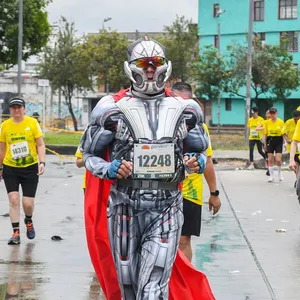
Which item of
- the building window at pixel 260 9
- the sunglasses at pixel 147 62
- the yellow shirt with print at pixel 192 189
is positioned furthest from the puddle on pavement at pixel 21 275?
the building window at pixel 260 9

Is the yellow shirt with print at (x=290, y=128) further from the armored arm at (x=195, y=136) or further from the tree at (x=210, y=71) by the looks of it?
the tree at (x=210, y=71)

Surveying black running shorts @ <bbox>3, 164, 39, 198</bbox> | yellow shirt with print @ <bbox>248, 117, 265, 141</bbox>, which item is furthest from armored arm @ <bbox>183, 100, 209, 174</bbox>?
yellow shirt with print @ <bbox>248, 117, 265, 141</bbox>

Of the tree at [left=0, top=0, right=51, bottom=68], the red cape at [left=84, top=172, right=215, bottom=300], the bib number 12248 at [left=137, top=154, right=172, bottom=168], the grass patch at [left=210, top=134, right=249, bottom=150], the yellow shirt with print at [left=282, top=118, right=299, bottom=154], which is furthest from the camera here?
the tree at [left=0, top=0, right=51, bottom=68]

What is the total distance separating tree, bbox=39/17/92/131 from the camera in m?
53.5

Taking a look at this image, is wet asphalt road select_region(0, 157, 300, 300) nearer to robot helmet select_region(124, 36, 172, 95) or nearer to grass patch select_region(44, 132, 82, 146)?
robot helmet select_region(124, 36, 172, 95)

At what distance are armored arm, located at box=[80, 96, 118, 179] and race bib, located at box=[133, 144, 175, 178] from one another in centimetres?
15

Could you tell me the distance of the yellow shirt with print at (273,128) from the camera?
18.7 meters

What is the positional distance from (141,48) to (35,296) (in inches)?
109

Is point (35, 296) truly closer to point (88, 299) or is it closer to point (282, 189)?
point (88, 299)

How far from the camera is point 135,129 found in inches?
200

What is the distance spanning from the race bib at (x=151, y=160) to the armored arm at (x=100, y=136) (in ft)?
0.50

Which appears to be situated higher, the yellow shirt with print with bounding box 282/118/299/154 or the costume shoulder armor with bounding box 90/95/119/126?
the costume shoulder armor with bounding box 90/95/119/126

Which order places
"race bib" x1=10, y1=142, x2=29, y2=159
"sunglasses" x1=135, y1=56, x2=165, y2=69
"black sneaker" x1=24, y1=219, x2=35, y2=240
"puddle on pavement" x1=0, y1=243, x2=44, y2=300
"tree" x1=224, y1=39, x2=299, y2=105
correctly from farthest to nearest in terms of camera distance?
"tree" x1=224, y1=39, x2=299, y2=105, "black sneaker" x1=24, y1=219, x2=35, y2=240, "race bib" x1=10, y1=142, x2=29, y2=159, "puddle on pavement" x1=0, y1=243, x2=44, y2=300, "sunglasses" x1=135, y1=56, x2=165, y2=69

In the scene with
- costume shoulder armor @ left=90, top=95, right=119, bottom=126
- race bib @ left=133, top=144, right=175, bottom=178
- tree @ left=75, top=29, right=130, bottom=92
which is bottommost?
race bib @ left=133, top=144, right=175, bottom=178
